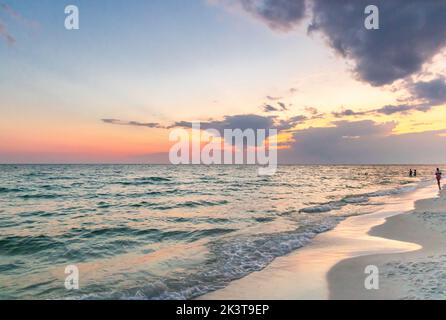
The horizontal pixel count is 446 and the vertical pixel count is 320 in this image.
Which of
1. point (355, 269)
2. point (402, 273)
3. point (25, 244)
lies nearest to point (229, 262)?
point (355, 269)

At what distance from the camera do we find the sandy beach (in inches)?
277

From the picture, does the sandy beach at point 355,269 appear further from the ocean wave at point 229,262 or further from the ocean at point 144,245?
the ocean at point 144,245

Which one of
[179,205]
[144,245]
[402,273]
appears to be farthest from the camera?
[179,205]

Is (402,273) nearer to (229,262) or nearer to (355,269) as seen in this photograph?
(355,269)

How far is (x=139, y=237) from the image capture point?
1449 centimetres

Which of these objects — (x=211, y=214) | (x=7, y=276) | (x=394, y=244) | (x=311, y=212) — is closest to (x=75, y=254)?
(x=7, y=276)

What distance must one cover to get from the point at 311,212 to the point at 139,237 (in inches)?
504

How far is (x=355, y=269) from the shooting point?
28.9 ft

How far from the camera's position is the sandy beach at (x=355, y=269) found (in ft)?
23.1

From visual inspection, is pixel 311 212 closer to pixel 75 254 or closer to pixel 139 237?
pixel 139 237

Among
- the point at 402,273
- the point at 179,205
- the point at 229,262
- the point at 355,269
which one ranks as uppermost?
the point at 402,273

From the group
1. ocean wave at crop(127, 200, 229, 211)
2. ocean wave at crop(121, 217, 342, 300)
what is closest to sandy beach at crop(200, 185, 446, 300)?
ocean wave at crop(121, 217, 342, 300)

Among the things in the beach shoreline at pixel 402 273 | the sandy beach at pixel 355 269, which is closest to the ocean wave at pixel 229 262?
the sandy beach at pixel 355 269

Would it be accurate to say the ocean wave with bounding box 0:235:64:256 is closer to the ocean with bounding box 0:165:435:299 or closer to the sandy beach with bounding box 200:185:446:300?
the ocean with bounding box 0:165:435:299
